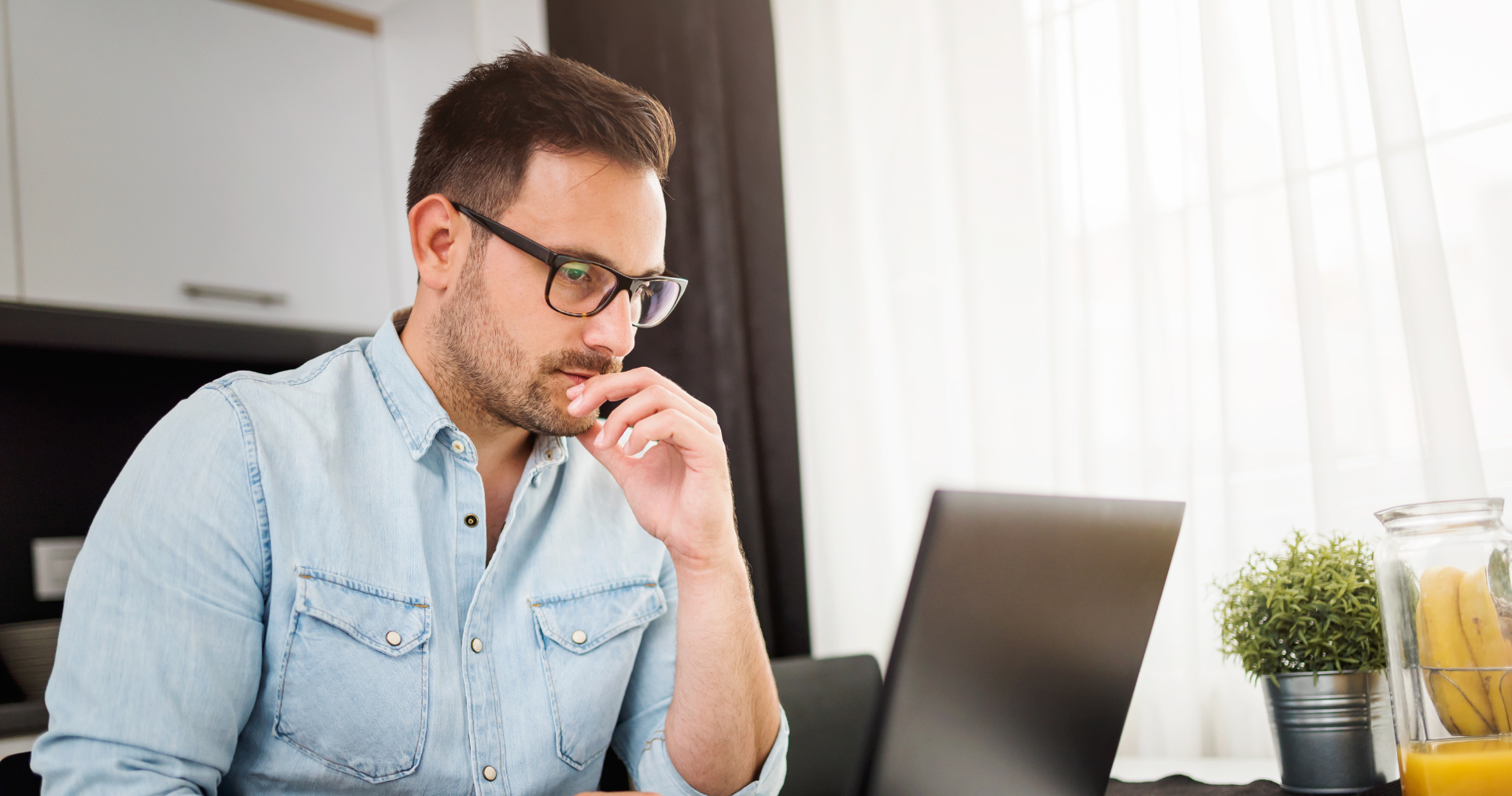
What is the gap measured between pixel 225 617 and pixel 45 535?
1772mm

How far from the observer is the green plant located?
1043 millimetres

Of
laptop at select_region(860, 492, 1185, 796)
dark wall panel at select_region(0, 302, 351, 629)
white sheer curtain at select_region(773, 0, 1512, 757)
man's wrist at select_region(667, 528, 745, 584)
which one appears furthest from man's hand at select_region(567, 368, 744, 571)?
dark wall panel at select_region(0, 302, 351, 629)

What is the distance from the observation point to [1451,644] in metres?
0.85

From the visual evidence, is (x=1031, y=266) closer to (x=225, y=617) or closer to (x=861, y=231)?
(x=861, y=231)

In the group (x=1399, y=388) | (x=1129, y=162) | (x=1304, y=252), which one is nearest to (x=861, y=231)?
(x=1129, y=162)

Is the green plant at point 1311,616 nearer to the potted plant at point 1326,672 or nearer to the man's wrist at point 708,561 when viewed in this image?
the potted plant at point 1326,672

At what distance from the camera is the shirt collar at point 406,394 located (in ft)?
3.79

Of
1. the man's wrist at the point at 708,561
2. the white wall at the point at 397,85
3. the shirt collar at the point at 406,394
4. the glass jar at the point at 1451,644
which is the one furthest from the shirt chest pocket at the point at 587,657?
the white wall at the point at 397,85

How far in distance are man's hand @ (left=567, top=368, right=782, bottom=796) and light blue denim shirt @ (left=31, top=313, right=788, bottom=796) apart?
56 millimetres

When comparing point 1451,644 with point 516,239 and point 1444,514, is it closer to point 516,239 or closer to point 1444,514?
point 1444,514

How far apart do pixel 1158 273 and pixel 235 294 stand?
1.92 meters

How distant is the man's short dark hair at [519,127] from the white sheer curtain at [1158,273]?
0.81 meters

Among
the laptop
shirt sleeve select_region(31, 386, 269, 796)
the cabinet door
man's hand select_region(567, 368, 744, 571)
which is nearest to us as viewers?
the laptop

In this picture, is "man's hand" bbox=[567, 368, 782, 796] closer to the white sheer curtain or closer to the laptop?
the laptop
